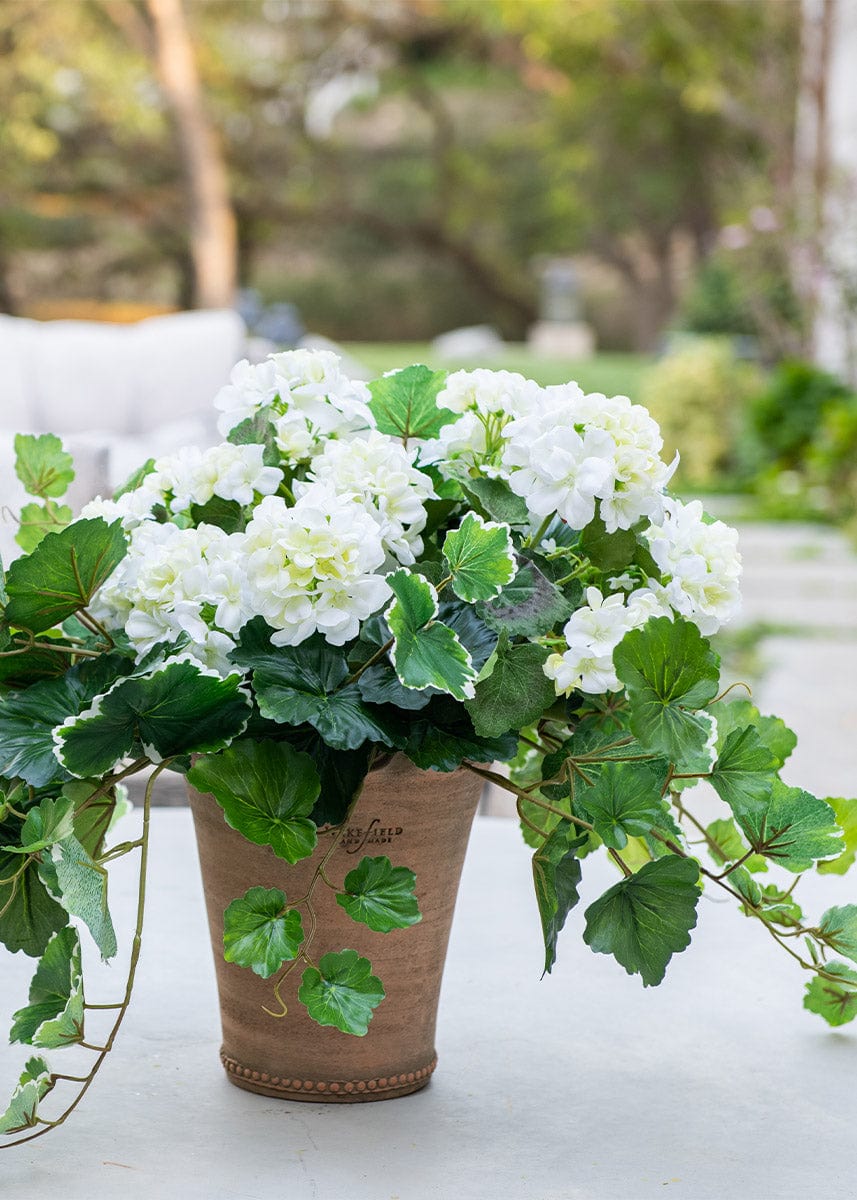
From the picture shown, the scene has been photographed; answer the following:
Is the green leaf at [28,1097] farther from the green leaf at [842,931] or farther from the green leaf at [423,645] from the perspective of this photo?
the green leaf at [842,931]

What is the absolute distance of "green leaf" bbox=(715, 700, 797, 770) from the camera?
2.57 ft

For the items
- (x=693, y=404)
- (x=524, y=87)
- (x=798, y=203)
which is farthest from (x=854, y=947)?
(x=524, y=87)

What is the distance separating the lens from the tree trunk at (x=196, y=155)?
1110cm

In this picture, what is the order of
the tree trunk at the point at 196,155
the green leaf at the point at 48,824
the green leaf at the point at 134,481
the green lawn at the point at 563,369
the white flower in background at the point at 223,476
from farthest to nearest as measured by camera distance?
the tree trunk at the point at 196,155
the green lawn at the point at 563,369
the green leaf at the point at 134,481
the white flower in background at the point at 223,476
the green leaf at the point at 48,824

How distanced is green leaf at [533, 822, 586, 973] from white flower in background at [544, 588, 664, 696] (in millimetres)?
70

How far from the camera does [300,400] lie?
0.76 m

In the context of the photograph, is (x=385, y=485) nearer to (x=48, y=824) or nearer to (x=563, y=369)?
(x=48, y=824)

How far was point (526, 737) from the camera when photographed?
771 mm

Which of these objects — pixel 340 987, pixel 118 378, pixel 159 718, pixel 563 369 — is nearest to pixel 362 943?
pixel 340 987

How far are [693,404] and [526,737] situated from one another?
20.8 ft

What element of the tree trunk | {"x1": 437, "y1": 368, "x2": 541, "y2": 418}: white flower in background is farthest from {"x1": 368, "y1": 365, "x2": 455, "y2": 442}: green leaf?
the tree trunk

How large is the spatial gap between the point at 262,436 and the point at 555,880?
0.26m

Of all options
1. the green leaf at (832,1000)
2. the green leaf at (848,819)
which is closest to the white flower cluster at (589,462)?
the green leaf at (848,819)

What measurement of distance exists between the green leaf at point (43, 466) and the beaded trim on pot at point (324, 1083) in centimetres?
33
